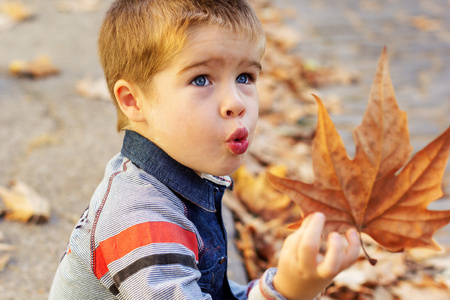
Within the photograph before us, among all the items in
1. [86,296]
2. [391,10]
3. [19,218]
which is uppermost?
[391,10]

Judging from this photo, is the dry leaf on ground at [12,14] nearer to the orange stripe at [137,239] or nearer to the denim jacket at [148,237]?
the denim jacket at [148,237]

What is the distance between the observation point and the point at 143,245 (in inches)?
40.0

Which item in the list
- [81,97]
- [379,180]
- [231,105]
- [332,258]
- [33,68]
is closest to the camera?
[332,258]

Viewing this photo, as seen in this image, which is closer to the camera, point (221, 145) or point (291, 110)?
point (221, 145)

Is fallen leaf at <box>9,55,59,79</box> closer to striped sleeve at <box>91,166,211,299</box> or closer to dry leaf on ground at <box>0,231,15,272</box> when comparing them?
dry leaf on ground at <box>0,231,15,272</box>

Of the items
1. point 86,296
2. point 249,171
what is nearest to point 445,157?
point 86,296

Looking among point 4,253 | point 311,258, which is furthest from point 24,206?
point 311,258

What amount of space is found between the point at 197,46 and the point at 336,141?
39 centimetres

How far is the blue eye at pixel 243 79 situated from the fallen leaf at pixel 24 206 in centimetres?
111

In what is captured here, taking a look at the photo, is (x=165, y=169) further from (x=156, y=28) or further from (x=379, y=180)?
(x=379, y=180)

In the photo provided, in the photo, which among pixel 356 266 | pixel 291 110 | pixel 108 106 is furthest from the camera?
pixel 291 110

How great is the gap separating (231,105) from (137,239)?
363 millimetres

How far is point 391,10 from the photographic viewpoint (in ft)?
16.4

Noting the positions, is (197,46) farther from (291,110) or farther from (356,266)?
(291,110)
